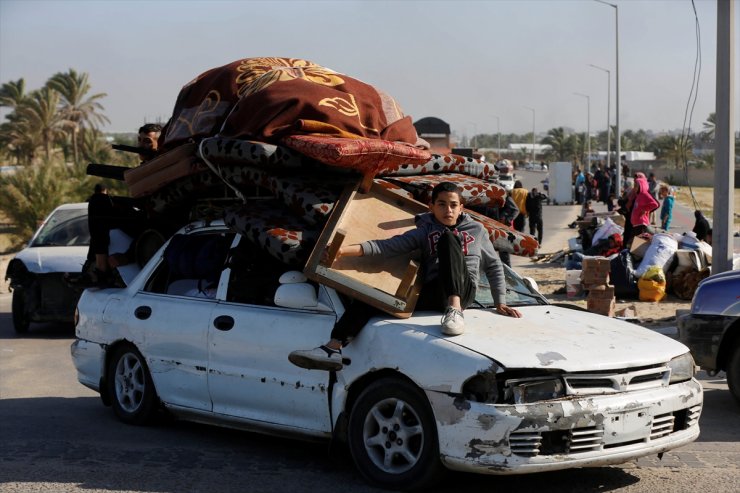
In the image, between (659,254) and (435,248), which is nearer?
(435,248)

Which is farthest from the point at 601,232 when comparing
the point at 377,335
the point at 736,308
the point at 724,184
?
the point at 377,335

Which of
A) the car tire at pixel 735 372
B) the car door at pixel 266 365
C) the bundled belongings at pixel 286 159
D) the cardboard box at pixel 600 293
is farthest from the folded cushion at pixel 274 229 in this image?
the cardboard box at pixel 600 293

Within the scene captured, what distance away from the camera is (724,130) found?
13.8 metres

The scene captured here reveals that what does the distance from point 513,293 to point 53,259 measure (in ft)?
30.0

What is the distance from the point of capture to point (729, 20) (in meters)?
13.8

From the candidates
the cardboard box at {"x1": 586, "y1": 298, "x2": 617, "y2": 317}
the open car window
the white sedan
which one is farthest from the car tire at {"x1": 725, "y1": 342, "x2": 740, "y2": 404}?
the cardboard box at {"x1": 586, "y1": 298, "x2": 617, "y2": 317}

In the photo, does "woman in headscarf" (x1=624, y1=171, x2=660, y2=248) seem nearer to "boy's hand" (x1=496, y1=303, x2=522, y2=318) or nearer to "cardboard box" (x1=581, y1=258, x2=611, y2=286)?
"cardboard box" (x1=581, y1=258, x2=611, y2=286)

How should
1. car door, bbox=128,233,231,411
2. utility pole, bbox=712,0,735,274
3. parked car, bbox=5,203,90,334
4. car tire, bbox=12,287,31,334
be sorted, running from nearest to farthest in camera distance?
car door, bbox=128,233,231,411 → utility pole, bbox=712,0,735,274 → parked car, bbox=5,203,90,334 → car tire, bbox=12,287,31,334

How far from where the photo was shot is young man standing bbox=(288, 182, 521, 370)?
640 cm

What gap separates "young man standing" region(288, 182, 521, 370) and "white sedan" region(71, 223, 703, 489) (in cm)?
10

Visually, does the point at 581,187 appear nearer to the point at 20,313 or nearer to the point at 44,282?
the point at 20,313

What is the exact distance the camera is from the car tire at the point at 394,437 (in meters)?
5.89

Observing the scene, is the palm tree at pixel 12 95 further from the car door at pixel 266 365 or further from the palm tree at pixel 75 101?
the car door at pixel 266 365

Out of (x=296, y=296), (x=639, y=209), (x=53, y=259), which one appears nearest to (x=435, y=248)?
(x=296, y=296)
